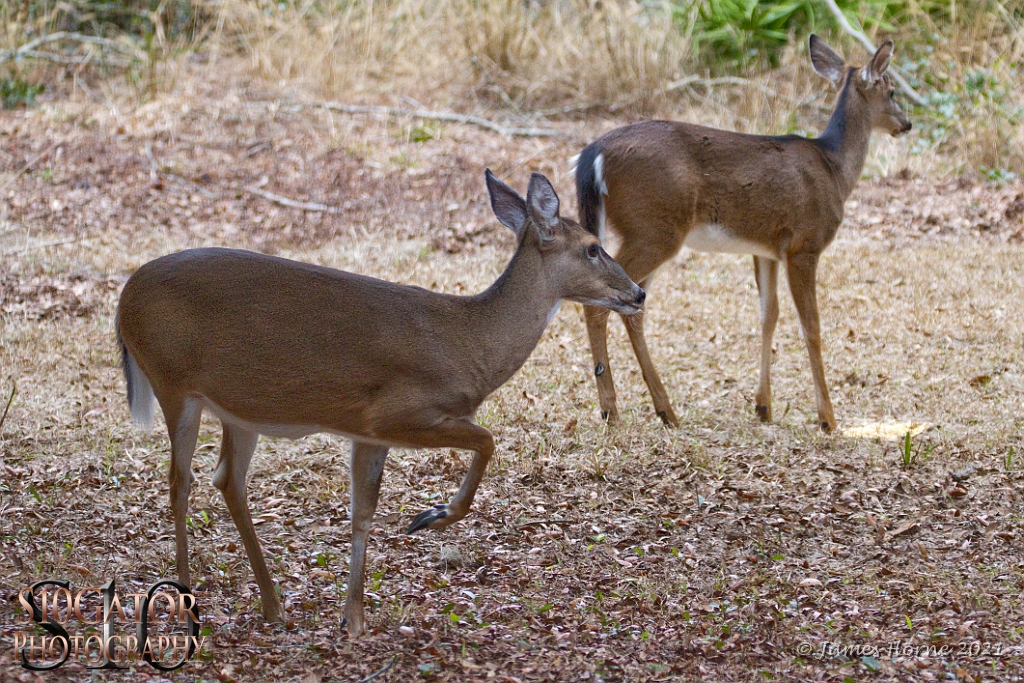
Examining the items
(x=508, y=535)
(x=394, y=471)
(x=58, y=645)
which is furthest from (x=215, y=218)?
(x=58, y=645)

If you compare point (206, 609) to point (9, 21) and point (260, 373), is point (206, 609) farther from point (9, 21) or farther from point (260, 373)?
point (9, 21)

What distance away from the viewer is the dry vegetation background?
4.06m

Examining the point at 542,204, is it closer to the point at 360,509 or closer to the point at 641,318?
the point at 360,509

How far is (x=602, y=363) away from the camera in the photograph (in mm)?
5930

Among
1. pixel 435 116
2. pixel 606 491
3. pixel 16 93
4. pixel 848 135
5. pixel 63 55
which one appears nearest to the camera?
pixel 606 491

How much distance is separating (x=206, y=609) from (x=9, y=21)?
10.3 metres

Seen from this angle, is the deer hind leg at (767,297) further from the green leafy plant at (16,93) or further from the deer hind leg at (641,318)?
the green leafy plant at (16,93)

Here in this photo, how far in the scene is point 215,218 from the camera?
930 centimetres

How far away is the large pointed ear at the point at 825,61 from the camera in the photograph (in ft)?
23.1

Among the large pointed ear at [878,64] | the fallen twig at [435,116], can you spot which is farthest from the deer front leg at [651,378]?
the fallen twig at [435,116]

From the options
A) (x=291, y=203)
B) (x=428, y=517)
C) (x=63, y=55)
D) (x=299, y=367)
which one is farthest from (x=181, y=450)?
(x=63, y=55)

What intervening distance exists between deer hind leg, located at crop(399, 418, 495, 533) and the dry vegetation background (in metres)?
0.37

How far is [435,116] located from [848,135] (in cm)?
563

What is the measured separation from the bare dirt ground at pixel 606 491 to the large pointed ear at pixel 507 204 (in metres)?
1.25
